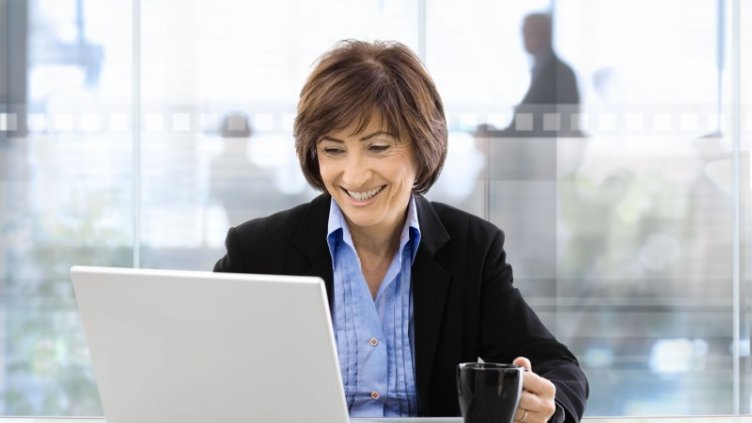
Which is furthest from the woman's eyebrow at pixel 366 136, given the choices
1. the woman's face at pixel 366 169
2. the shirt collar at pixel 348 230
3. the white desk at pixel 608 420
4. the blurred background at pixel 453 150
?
the blurred background at pixel 453 150

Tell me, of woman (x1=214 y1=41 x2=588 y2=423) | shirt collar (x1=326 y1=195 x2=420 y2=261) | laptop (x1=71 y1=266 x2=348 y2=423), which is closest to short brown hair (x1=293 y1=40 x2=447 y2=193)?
woman (x1=214 y1=41 x2=588 y2=423)

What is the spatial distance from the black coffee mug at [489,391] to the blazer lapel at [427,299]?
0.64 m

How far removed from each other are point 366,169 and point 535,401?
1.93 ft

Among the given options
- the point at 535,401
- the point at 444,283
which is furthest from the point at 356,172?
the point at 535,401

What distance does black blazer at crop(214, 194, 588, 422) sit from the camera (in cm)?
182

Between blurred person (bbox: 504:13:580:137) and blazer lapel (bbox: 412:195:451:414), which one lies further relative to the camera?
blurred person (bbox: 504:13:580:137)

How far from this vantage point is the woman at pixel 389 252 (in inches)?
70.7

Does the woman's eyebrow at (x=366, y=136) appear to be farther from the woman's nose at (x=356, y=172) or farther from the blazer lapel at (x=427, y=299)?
the blazer lapel at (x=427, y=299)

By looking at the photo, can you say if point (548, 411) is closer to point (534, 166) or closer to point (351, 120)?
point (351, 120)

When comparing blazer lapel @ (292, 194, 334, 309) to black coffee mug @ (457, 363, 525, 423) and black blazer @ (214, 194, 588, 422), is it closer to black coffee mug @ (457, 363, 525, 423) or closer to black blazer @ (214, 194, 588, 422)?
black blazer @ (214, 194, 588, 422)

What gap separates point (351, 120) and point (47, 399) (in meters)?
2.35

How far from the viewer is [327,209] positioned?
1942 millimetres

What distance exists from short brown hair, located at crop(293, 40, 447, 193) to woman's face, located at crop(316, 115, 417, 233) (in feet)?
0.06

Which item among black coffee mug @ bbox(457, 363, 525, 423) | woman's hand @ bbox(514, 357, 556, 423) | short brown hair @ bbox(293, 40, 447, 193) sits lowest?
woman's hand @ bbox(514, 357, 556, 423)
